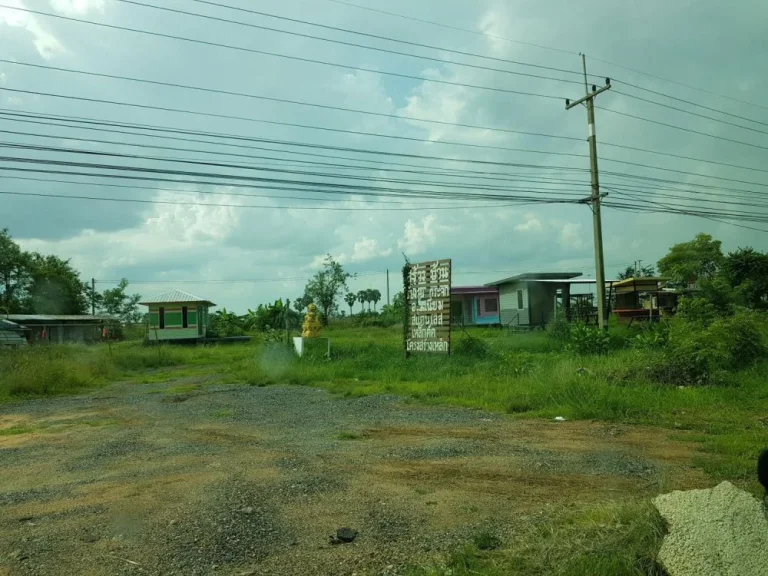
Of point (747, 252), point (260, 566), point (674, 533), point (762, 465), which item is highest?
point (747, 252)

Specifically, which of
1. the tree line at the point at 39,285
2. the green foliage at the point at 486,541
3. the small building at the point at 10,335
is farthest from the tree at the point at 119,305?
the green foliage at the point at 486,541

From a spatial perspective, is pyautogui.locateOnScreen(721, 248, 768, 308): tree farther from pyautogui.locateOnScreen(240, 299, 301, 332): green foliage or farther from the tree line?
the tree line

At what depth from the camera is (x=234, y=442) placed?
340 inches

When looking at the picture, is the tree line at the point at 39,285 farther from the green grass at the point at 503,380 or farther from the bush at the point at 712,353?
the bush at the point at 712,353

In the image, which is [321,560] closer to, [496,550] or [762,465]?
[496,550]

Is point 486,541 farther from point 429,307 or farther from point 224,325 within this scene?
point 224,325

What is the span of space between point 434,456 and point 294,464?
5.33ft

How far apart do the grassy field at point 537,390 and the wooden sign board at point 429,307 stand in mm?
659

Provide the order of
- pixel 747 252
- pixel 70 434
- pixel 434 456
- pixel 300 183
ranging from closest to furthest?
pixel 434 456, pixel 70 434, pixel 300 183, pixel 747 252

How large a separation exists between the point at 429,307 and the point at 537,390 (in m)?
7.44

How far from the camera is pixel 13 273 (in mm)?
49844

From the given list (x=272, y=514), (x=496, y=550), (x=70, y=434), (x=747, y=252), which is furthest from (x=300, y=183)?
(x=747, y=252)

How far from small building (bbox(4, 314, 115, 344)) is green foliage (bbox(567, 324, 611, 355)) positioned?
29993 millimetres

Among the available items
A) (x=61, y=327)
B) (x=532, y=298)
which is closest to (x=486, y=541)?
(x=532, y=298)
